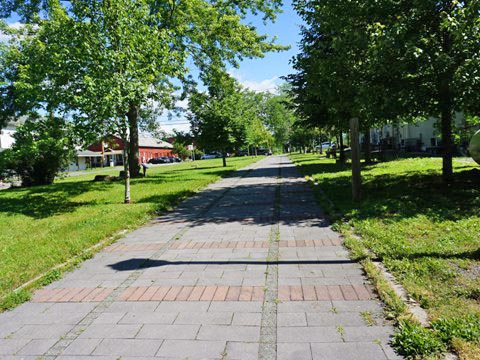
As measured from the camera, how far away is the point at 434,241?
17.7 ft

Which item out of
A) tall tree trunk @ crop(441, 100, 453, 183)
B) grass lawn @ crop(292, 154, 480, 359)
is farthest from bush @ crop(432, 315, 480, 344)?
tall tree trunk @ crop(441, 100, 453, 183)

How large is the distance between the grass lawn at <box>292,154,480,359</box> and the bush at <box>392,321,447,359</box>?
0.07 ft

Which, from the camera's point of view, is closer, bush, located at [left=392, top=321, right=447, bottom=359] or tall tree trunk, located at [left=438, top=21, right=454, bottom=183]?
bush, located at [left=392, top=321, right=447, bottom=359]

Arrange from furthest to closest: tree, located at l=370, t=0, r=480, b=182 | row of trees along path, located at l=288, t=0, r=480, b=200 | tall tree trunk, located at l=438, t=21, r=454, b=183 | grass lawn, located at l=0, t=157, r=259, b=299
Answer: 1. tall tree trunk, located at l=438, t=21, r=454, b=183
2. row of trees along path, located at l=288, t=0, r=480, b=200
3. tree, located at l=370, t=0, r=480, b=182
4. grass lawn, located at l=0, t=157, r=259, b=299

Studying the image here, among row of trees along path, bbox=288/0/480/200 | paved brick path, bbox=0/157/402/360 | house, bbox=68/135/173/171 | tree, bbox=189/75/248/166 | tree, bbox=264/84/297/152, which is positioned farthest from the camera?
tree, bbox=264/84/297/152

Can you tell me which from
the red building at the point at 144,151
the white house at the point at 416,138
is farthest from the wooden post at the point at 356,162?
the red building at the point at 144,151

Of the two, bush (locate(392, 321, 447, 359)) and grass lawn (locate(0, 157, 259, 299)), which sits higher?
grass lawn (locate(0, 157, 259, 299))

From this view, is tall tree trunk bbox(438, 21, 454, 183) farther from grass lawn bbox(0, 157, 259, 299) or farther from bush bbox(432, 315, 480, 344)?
grass lawn bbox(0, 157, 259, 299)

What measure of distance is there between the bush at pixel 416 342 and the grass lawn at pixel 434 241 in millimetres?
20

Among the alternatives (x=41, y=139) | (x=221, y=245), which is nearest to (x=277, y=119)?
(x=41, y=139)

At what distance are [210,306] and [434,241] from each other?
3.43 metres

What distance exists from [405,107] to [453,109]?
4.01 ft

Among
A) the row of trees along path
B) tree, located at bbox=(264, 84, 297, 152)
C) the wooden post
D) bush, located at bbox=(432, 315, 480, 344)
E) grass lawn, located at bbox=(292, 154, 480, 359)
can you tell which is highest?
tree, located at bbox=(264, 84, 297, 152)

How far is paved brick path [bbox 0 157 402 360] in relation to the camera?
10.2ft
